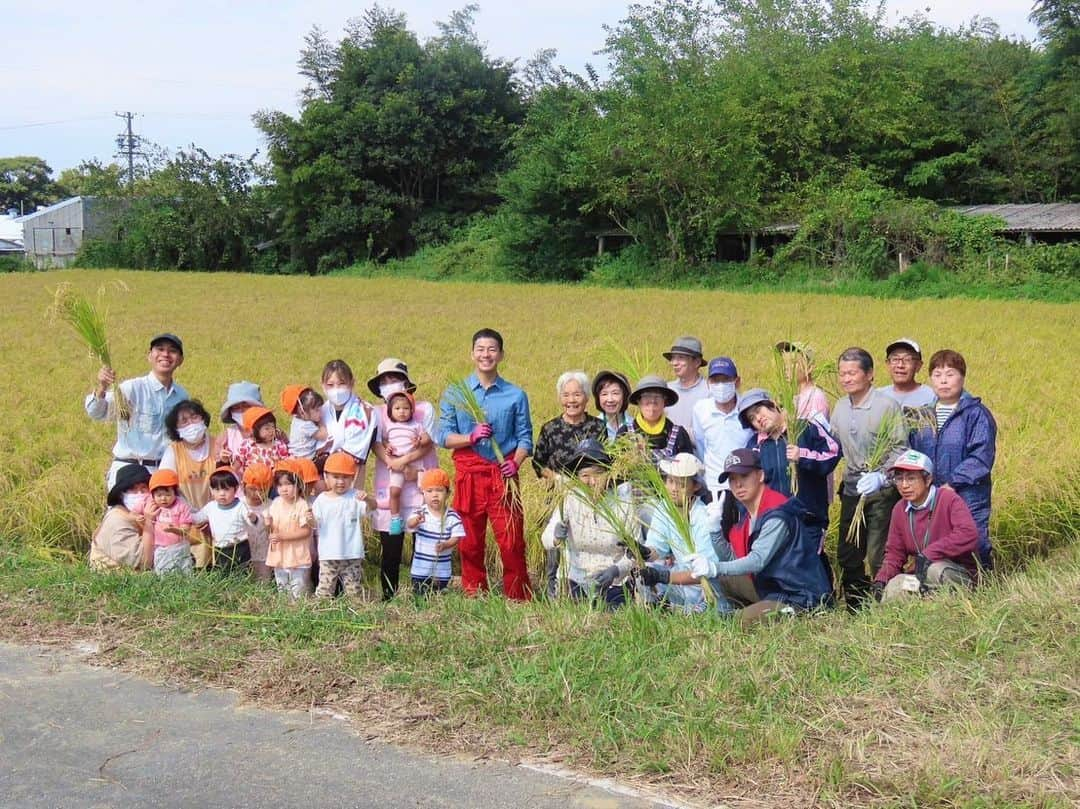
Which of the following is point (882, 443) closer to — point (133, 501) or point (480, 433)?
point (480, 433)

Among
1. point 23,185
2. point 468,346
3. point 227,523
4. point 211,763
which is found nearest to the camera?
point 211,763

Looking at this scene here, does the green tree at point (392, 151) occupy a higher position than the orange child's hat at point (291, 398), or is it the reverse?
the green tree at point (392, 151)

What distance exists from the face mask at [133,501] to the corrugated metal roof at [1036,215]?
26.5 m

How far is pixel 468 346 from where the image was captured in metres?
16.0

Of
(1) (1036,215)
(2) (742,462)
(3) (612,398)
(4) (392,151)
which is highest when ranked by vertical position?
(4) (392,151)

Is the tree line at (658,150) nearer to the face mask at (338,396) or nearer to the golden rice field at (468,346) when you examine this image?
the golden rice field at (468,346)

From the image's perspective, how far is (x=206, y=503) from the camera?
241 inches

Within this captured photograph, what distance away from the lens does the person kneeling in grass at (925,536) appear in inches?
201

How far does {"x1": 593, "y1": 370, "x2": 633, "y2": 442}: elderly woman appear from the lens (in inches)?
227

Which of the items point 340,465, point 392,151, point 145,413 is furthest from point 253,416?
point 392,151

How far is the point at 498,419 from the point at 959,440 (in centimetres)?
244

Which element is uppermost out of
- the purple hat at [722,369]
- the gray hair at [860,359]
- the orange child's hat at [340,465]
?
the gray hair at [860,359]

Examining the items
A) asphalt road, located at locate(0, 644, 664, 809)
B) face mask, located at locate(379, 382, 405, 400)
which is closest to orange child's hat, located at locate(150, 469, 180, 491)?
face mask, located at locate(379, 382, 405, 400)

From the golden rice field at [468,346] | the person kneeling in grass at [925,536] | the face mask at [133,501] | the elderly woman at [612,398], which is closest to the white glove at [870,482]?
the person kneeling in grass at [925,536]
